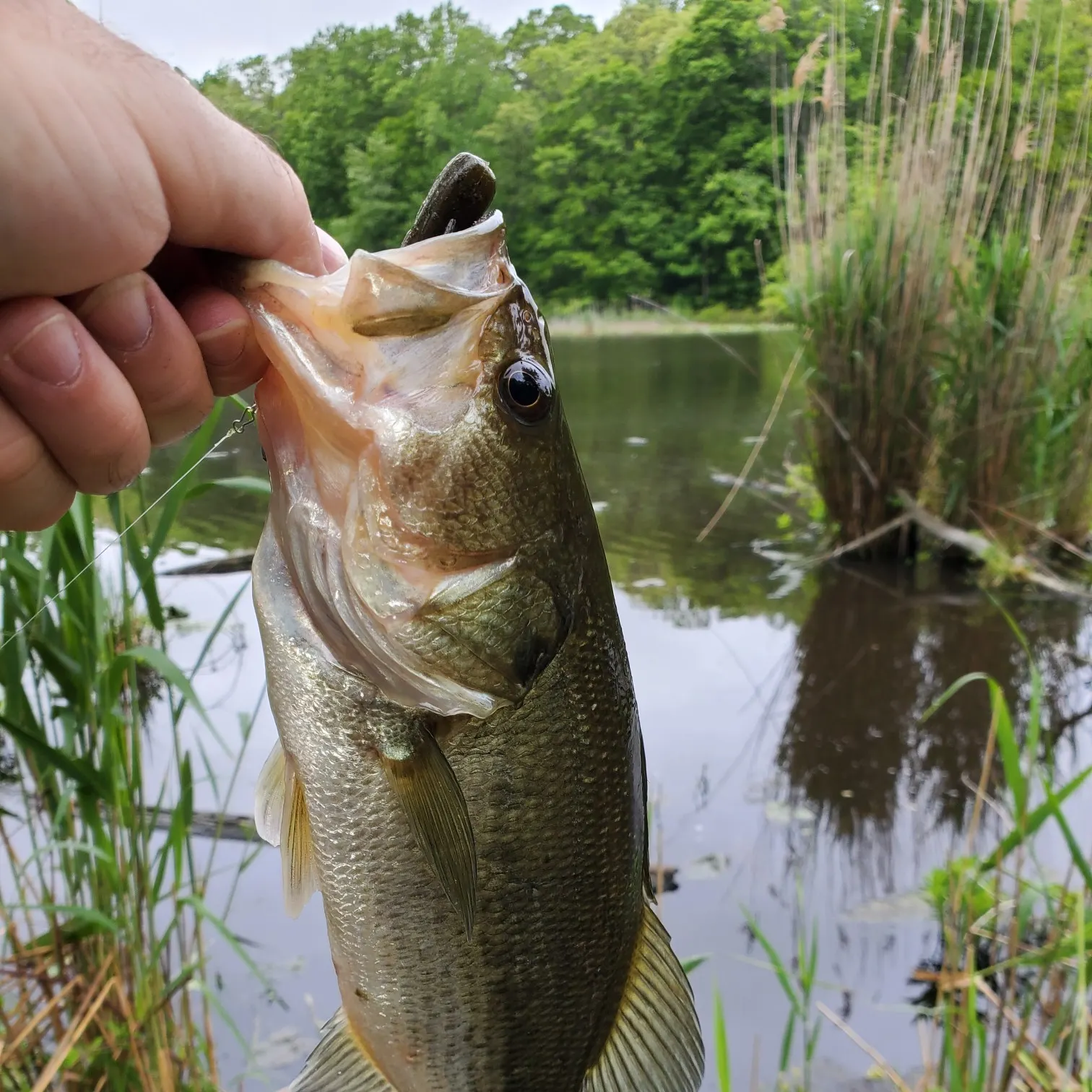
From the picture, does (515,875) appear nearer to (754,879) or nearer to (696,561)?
(754,879)

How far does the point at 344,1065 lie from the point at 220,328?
0.91 meters

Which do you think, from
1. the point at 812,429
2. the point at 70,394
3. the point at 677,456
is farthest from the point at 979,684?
the point at 677,456

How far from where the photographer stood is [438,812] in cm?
98

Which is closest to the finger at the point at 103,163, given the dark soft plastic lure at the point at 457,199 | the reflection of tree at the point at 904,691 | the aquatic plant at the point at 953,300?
the dark soft plastic lure at the point at 457,199

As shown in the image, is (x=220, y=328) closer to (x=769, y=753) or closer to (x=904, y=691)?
(x=769, y=753)

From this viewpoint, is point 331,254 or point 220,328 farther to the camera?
point 331,254

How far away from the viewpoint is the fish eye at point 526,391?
3.24 ft

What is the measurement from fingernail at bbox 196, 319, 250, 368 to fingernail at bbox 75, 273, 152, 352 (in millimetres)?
56

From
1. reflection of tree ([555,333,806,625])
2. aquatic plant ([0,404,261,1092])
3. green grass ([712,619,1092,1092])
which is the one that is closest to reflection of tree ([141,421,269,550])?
reflection of tree ([555,333,806,625])

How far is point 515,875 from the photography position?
3.54ft

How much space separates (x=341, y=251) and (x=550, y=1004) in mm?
954

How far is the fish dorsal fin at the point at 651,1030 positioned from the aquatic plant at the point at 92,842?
2.96 ft

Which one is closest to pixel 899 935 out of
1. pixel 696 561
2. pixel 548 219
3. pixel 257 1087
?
pixel 257 1087

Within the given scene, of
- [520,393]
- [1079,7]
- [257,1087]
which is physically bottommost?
[257,1087]
